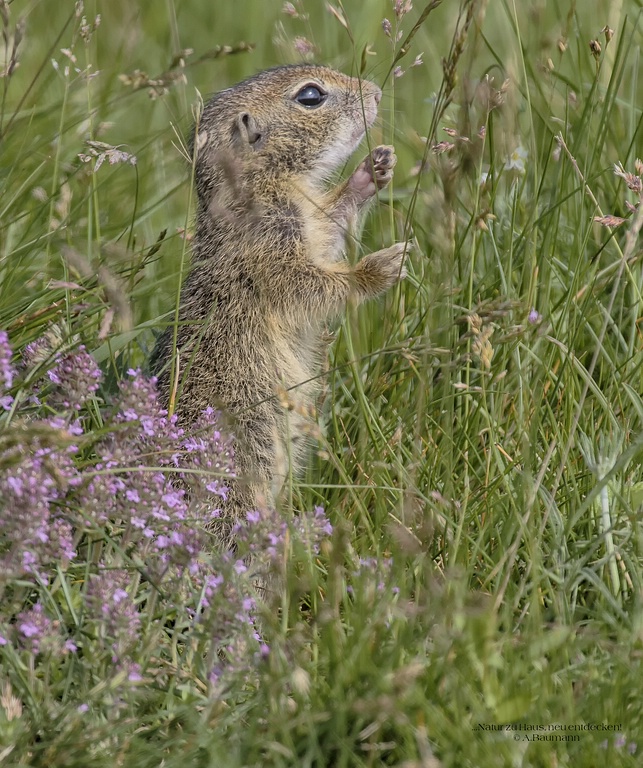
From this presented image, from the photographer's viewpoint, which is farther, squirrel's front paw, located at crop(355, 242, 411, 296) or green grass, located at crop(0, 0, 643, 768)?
squirrel's front paw, located at crop(355, 242, 411, 296)

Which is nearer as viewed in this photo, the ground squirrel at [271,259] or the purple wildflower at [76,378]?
the purple wildflower at [76,378]

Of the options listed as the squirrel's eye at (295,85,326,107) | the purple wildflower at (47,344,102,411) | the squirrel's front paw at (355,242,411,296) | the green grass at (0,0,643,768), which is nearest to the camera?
the green grass at (0,0,643,768)

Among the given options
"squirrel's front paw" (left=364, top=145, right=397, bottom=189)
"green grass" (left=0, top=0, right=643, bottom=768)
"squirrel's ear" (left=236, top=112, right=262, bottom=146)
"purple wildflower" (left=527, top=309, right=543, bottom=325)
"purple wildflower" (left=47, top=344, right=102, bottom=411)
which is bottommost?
"green grass" (left=0, top=0, right=643, bottom=768)

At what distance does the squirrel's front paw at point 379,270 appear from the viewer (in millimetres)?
4430

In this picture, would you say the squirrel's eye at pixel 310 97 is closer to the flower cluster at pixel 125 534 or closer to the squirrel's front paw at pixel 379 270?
the squirrel's front paw at pixel 379 270

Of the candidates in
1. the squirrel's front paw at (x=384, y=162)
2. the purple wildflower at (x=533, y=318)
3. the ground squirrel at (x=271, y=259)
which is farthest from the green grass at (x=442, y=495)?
the squirrel's front paw at (x=384, y=162)

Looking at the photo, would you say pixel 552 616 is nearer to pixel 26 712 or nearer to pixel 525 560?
pixel 525 560

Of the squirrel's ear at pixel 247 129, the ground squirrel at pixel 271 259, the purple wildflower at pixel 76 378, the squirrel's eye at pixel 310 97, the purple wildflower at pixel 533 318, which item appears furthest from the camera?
the squirrel's eye at pixel 310 97

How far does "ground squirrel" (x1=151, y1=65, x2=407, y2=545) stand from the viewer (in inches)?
165

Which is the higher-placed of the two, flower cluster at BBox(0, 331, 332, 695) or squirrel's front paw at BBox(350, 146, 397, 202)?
squirrel's front paw at BBox(350, 146, 397, 202)

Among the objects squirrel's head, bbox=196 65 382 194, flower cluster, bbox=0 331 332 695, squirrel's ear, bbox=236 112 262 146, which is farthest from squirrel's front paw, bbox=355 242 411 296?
flower cluster, bbox=0 331 332 695

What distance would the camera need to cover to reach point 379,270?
4.47m

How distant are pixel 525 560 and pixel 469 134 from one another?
131 cm

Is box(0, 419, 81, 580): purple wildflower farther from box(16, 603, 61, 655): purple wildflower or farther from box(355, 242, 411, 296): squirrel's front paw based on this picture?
box(355, 242, 411, 296): squirrel's front paw
